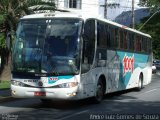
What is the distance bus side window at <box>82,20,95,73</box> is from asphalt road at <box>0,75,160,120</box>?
155 cm

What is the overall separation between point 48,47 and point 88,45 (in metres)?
1.49

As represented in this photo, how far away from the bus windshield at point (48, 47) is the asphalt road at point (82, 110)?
1.34 meters

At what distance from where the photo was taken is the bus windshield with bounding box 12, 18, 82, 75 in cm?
1500

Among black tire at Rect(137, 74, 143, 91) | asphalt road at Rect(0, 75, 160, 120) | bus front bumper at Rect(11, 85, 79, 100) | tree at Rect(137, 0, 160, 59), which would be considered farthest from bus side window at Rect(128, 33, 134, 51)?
tree at Rect(137, 0, 160, 59)

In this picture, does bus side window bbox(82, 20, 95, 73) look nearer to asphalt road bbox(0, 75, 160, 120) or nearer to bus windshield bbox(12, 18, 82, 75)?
bus windshield bbox(12, 18, 82, 75)

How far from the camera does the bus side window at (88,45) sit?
50.8ft

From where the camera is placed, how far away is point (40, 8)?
88.8ft

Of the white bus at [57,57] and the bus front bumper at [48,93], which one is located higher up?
the white bus at [57,57]

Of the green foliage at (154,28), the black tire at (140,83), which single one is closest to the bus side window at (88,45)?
the black tire at (140,83)

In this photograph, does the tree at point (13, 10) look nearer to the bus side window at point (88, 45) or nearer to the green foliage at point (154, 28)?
the bus side window at point (88, 45)

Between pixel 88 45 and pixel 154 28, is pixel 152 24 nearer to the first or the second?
pixel 154 28

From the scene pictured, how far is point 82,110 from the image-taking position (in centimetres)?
1523

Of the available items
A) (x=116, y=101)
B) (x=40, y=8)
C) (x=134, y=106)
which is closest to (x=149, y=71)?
(x=40, y=8)

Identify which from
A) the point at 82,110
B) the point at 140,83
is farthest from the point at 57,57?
the point at 140,83
